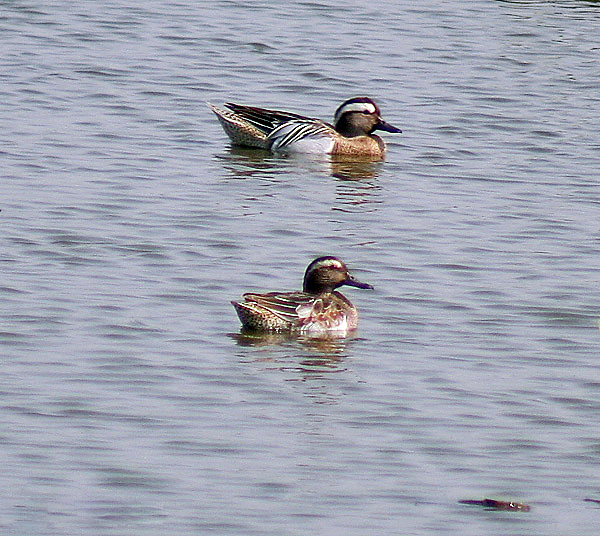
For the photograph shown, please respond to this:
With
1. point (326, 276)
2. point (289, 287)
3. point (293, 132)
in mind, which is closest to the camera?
point (326, 276)

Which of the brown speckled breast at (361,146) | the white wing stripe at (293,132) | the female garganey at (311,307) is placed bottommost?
the brown speckled breast at (361,146)

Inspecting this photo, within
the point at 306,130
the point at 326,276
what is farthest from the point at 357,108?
the point at 326,276

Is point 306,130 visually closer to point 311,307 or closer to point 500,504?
point 311,307

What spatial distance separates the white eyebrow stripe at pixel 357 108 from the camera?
56.3ft

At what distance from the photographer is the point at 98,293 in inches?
446

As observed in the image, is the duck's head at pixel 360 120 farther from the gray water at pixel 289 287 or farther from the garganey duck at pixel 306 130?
the gray water at pixel 289 287

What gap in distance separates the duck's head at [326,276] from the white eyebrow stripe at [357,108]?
6.06m

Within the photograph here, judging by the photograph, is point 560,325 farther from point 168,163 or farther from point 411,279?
point 168,163

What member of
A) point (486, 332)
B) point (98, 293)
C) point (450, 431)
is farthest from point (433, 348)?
point (98, 293)

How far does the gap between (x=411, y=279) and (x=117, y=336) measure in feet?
8.30

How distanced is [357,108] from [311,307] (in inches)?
259

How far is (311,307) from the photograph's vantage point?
1092cm

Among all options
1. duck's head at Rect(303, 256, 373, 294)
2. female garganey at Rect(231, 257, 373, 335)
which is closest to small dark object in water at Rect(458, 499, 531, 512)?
female garganey at Rect(231, 257, 373, 335)

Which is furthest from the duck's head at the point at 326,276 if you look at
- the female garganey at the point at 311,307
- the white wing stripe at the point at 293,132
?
the white wing stripe at the point at 293,132
